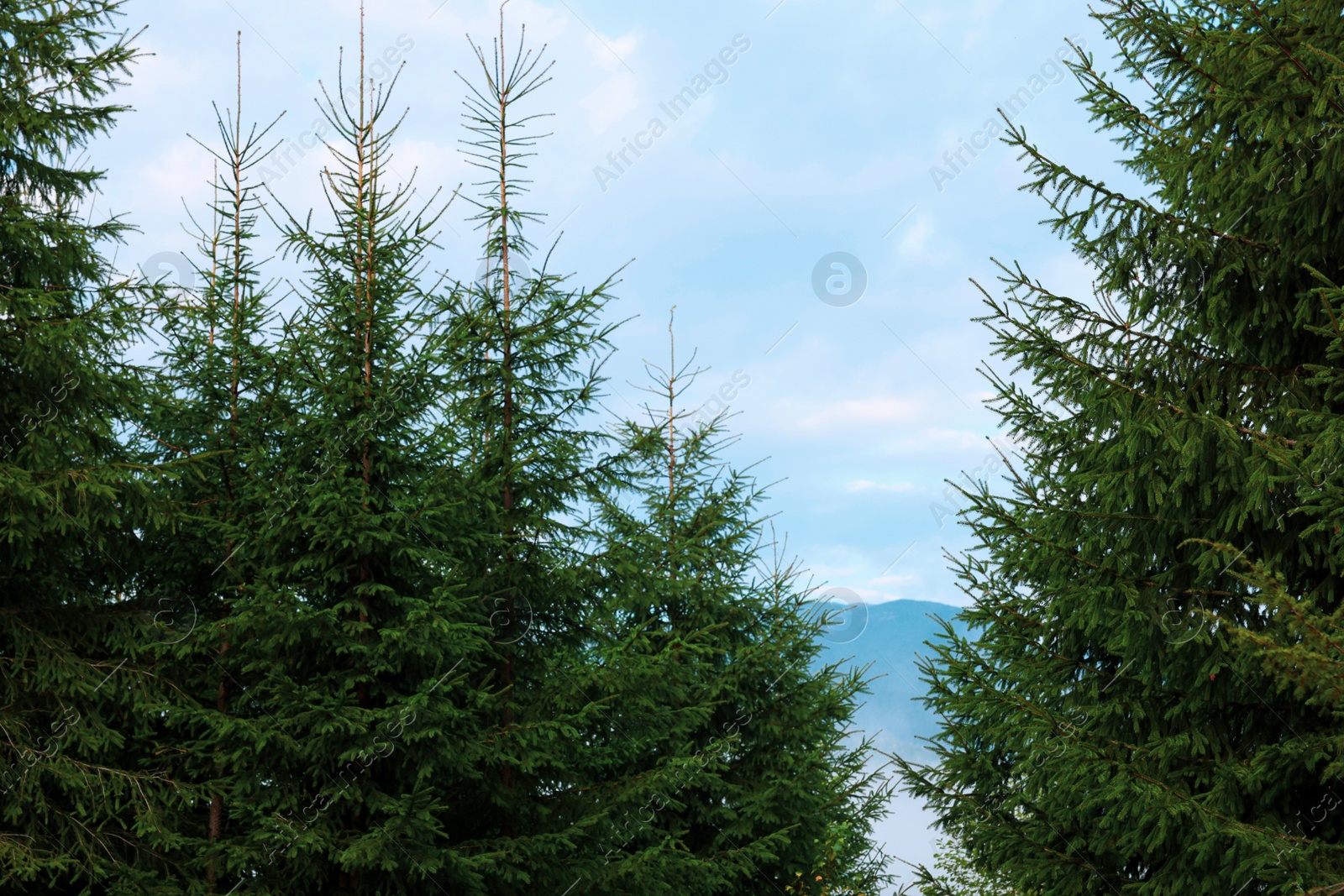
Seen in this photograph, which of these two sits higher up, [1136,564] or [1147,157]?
[1147,157]

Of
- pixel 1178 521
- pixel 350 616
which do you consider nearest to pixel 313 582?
pixel 350 616

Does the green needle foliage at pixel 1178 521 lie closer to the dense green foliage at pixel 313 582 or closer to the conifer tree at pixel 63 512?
the dense green foliage at pixel 313 582

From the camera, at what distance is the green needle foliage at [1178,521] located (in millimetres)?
6949

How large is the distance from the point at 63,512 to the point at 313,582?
198cm

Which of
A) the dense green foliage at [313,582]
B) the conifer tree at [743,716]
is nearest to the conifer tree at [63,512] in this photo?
the dense green foliage at [313,582]

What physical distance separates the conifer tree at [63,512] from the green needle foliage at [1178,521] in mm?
6948

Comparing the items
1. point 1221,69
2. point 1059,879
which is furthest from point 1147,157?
point 1059,879

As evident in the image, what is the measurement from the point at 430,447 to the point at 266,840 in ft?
11.3

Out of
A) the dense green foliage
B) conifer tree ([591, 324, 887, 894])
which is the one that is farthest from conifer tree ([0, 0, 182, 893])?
conifer tree ([591, 324, 887, 894])

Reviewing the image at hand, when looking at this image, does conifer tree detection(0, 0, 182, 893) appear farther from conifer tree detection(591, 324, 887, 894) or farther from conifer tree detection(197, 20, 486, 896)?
conifer tree detection(591, 324, 887, 894)

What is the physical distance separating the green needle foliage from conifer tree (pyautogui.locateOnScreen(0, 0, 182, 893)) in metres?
6.95

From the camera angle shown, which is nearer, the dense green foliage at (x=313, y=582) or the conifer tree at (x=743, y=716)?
the dense green foliage at (x=313, y=582)

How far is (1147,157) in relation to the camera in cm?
852

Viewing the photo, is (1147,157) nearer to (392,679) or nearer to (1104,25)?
(1104,25)
